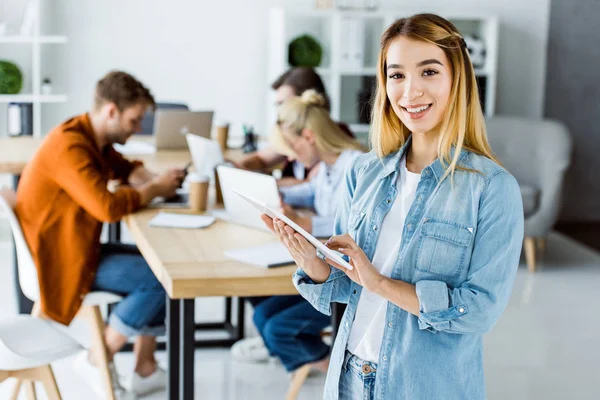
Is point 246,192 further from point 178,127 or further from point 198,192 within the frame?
point 178,127

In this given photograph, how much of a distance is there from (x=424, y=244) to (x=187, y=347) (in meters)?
1.00

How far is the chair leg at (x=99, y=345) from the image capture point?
3.03 metres

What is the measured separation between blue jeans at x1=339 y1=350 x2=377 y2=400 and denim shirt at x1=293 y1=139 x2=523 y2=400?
0.02 m

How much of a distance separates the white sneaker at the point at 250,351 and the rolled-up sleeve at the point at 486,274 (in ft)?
7.27

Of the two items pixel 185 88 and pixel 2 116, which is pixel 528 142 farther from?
pixel 2 116

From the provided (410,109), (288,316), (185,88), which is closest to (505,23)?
(185,88)

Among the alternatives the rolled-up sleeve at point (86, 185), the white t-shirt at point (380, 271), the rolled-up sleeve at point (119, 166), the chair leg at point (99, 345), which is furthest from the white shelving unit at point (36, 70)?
the white t-shirt at point (380, 271)

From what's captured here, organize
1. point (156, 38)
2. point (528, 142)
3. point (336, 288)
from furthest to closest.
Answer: point (156, 38), point (528, 142), point (336, 288)

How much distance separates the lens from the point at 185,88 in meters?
6.21

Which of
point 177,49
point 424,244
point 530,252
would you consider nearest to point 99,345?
point 424,244

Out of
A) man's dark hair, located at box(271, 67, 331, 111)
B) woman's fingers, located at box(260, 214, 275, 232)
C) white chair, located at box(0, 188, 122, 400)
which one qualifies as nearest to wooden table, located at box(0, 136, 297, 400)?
white chair, located at box(0, 188, 122, 400)

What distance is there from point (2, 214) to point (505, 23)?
3.83 m

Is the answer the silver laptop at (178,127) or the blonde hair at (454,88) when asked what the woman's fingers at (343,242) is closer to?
the blonde hair at (454,88)

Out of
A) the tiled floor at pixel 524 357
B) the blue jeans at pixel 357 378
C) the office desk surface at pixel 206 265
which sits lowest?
the tiled floor at pixel 524 357
